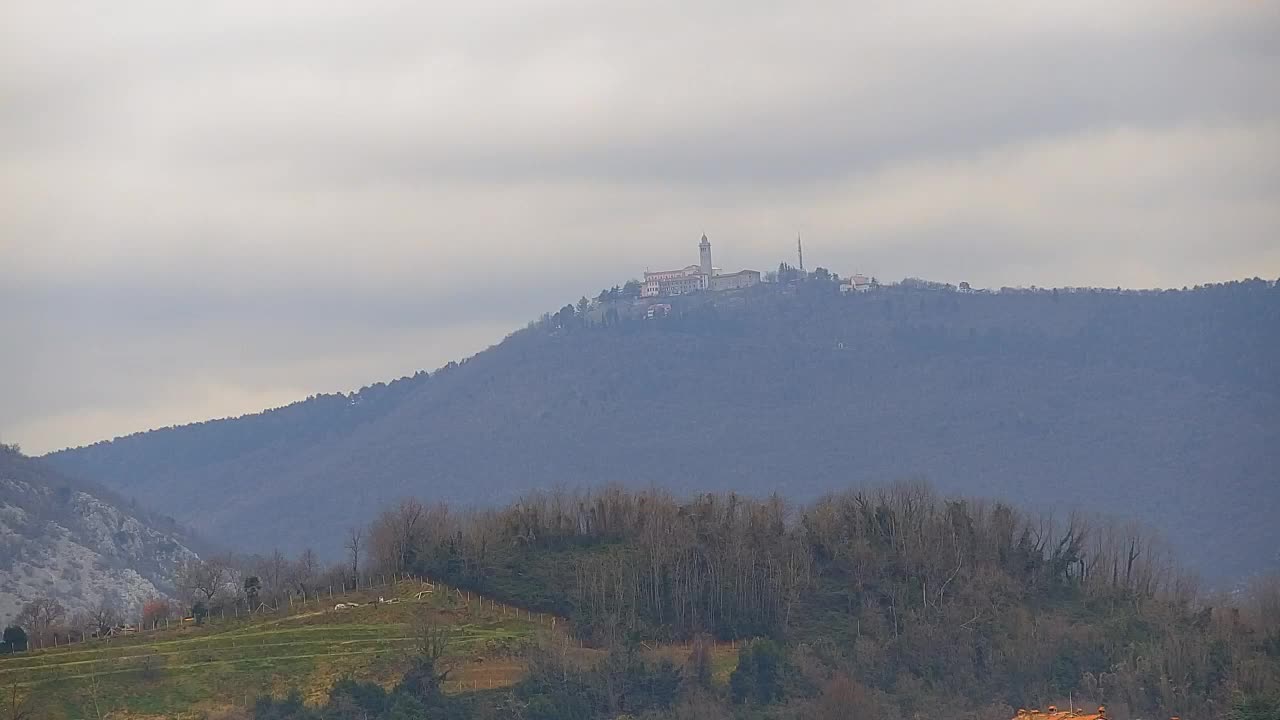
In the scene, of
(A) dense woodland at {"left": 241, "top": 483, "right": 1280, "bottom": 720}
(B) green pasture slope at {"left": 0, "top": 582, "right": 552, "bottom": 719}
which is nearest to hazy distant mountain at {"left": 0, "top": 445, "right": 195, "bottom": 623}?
(A) dense woodland at {"left": 241, "top": 483, "right": 1280, "bottom": 720}

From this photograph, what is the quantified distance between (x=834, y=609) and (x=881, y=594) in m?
2.42

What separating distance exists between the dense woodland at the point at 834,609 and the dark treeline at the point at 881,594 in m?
0.11

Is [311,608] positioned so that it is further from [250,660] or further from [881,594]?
[881,594]

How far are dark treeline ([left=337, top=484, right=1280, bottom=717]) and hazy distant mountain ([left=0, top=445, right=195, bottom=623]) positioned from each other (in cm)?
5232

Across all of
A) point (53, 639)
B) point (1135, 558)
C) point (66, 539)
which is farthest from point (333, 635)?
point (66, 539)

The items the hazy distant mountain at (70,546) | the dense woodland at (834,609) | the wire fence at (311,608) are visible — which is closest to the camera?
the dense woodland at (834,609)

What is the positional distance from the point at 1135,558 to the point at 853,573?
20658 mm

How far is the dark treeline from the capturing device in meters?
83.6

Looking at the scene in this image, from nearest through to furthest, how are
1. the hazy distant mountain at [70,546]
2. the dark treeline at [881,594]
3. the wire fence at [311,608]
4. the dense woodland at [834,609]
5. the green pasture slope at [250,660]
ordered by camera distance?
the green pasture slope at [250,660] < the dense woodland at [834,609] < the dark treeline at [881,594] < the wire fence at [311,608] < the hazy distant mountain at [70,546]

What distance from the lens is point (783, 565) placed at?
94938 millimetres

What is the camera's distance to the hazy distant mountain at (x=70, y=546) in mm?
147375

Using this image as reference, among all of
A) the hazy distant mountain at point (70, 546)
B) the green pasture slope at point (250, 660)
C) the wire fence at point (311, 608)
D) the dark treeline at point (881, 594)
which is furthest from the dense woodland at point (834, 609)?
the hazy distant mountain at point (70, 546)

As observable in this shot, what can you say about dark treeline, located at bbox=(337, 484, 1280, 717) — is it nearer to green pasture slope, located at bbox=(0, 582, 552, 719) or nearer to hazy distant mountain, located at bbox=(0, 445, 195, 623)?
green pasture slope, located at bbox=(0, 582, 552, 719)

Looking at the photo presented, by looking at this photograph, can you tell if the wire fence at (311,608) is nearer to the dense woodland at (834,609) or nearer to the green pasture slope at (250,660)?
the green pasture slope at (250,660)
